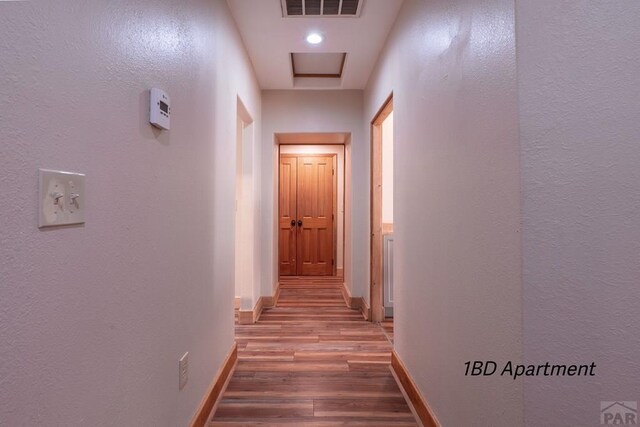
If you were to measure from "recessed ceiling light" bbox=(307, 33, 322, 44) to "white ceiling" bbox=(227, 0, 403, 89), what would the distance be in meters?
0.04

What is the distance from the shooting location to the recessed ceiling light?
102 inches

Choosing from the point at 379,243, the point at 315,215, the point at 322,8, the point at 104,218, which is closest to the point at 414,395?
the point at 379,243

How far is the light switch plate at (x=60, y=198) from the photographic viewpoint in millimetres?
680

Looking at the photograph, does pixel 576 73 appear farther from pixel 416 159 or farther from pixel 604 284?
pixel 416 159

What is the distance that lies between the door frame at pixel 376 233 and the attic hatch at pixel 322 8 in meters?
1.07

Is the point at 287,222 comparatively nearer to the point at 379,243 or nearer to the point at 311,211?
the point at 311,211

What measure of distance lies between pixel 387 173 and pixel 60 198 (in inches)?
124

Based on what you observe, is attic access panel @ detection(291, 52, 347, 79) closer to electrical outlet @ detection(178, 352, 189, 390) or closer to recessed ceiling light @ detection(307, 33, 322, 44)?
recessed ceiling light @ detection(307, 33, 322, 44)

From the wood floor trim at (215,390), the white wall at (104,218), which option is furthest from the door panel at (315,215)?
the white wall at (104,218)

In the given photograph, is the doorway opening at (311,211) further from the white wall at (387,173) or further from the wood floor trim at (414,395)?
the wood floor trim at (414,395)

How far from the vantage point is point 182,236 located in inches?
55.7

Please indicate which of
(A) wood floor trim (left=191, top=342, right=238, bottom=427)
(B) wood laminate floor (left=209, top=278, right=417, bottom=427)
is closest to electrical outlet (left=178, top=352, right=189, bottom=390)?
(A) wood floor trim (left=191, top=342, right=238, bottom=427)

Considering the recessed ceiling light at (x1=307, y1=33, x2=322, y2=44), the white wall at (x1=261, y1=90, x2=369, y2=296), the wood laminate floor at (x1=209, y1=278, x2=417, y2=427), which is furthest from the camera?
the white wall at (x1=261, y1=90, x2=369, y2=296)

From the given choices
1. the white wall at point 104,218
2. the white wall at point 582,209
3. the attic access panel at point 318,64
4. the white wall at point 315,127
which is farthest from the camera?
the white wall at point 315,127
